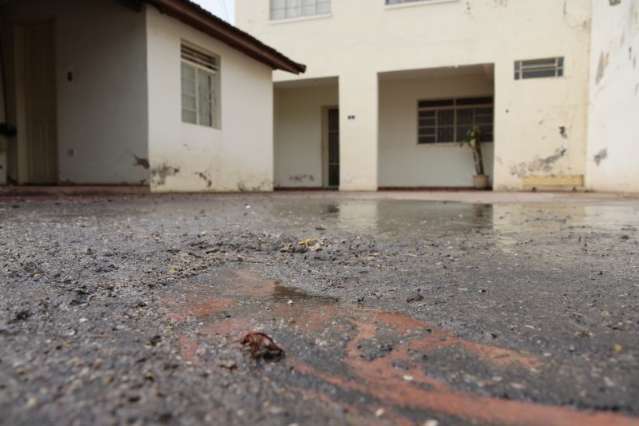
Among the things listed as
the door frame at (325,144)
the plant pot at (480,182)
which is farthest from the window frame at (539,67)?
the door frame at (325,144)

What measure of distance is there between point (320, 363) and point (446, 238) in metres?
1.66

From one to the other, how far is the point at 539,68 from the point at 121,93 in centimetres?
793

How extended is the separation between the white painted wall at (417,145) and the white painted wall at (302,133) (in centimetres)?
149

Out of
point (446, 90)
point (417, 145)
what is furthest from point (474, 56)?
point (417, 145)

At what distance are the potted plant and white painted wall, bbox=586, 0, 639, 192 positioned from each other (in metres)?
2.17

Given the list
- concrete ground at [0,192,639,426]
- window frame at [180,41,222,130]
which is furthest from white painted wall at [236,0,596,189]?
concrete ground at [0,192,639,426]

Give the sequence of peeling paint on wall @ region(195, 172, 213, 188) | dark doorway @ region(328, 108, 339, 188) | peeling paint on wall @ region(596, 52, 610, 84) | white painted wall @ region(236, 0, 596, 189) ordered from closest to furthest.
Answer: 1. peeling paint on wall @ region(195, 172, 213, 188)
2. peeling paint on wall @ region(596, 52, 610, 84)
3. white painted wall @ region(236, 0, 596, 189)
4. dark doorway @ region(328, 108, 339, 188)

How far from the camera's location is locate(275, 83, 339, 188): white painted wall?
41.1 feet

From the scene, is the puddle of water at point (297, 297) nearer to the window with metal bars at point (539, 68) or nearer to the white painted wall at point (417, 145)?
the window with metal bars at point (539, 68)

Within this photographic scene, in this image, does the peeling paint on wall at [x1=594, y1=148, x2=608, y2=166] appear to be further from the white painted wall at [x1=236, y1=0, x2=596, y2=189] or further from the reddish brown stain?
the reddish brown stain

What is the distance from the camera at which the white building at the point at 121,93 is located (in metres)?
6.16

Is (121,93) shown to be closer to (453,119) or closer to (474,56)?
(474,56)

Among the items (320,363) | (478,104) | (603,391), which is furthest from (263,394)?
(478,104)

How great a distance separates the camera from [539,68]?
9.76m
